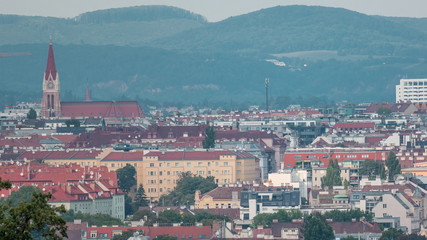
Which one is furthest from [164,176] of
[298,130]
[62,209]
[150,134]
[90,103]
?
[90,103]

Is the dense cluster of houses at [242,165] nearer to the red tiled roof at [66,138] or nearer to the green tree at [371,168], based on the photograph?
the red tiled roof at [66,138]

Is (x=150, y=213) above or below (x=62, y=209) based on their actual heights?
below

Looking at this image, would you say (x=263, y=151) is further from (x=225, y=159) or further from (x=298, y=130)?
(x=298, y=130)

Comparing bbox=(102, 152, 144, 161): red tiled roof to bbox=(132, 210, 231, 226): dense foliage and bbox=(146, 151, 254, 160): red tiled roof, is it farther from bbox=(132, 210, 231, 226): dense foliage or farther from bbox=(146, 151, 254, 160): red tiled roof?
bbox=(132, 210, 231, 226): dense foliage

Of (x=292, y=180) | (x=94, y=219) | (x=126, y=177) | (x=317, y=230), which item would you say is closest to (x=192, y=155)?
(x=126, y=177)

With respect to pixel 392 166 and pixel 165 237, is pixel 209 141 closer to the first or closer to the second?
pixel 392 166

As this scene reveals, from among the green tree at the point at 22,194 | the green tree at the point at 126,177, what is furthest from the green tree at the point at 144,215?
the green tree at the point at 126,177

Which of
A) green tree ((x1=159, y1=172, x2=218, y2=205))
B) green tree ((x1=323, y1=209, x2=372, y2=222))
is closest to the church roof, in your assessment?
green tree ((x1=159, y1=172, x2=218, y2=205))
